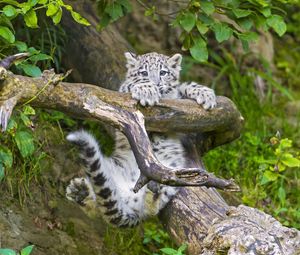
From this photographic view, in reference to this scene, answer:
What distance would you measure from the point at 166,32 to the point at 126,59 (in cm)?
186

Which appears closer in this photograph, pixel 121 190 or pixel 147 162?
pixel 147 162

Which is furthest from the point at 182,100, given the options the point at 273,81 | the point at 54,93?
the point at 273,81

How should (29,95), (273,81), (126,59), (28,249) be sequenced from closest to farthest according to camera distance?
(28,249)
(29,95)
(126,59)
(273,81)

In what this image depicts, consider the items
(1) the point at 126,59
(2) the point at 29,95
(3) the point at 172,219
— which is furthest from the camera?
(1) the point at 126,59

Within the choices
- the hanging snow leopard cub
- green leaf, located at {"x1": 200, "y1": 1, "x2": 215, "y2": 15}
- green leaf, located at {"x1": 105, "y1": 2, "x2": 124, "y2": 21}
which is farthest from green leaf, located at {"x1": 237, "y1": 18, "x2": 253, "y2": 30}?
green leaf, located at {"x1": 105, "y1": 2, "x2": 124, "y2": 21}

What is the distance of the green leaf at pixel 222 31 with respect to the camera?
5484 mm

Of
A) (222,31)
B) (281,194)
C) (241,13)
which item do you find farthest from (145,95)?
(281,194)

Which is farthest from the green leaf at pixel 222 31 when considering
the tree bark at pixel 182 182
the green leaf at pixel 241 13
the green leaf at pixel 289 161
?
the green leaf at pixel 289 161

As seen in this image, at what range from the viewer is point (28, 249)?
14.2ft

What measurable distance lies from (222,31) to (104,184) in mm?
1231

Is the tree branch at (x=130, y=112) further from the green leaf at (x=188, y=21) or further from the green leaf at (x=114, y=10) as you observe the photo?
the green leaf at (x=114, y=10)

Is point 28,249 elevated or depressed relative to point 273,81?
elevated

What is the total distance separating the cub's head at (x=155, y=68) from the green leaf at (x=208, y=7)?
2.24 feet

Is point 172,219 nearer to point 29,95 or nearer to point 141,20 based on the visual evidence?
point 29,95
